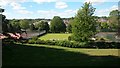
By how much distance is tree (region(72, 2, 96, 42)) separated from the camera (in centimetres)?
3806

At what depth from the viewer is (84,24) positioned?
38250mm

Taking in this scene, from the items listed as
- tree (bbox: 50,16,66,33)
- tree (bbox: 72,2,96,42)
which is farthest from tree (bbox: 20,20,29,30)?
tree (bbox: 72,2,96,42)

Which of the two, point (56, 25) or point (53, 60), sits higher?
point (56, 25)

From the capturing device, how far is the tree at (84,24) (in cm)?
3806

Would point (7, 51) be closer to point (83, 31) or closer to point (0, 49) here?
point (0, 49)

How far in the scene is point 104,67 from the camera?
15.8m

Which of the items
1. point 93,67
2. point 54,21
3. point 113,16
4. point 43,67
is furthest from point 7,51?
point 54,21

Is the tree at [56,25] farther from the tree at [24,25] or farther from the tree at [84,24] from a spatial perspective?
the tree at [84,24]

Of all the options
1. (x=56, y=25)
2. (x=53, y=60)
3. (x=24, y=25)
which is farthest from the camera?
(x=24, y=25)

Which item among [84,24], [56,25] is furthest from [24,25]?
[84,24]

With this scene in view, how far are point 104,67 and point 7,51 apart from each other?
11670 millimetres

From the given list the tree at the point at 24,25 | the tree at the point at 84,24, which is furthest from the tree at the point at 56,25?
the tree at the point at 84,24

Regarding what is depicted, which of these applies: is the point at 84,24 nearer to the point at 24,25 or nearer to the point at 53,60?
the point at 53,60

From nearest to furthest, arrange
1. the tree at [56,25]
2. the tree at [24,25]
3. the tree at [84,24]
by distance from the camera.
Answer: the tree at [84,24], the tree at [56,25], the tree at [24,25]
